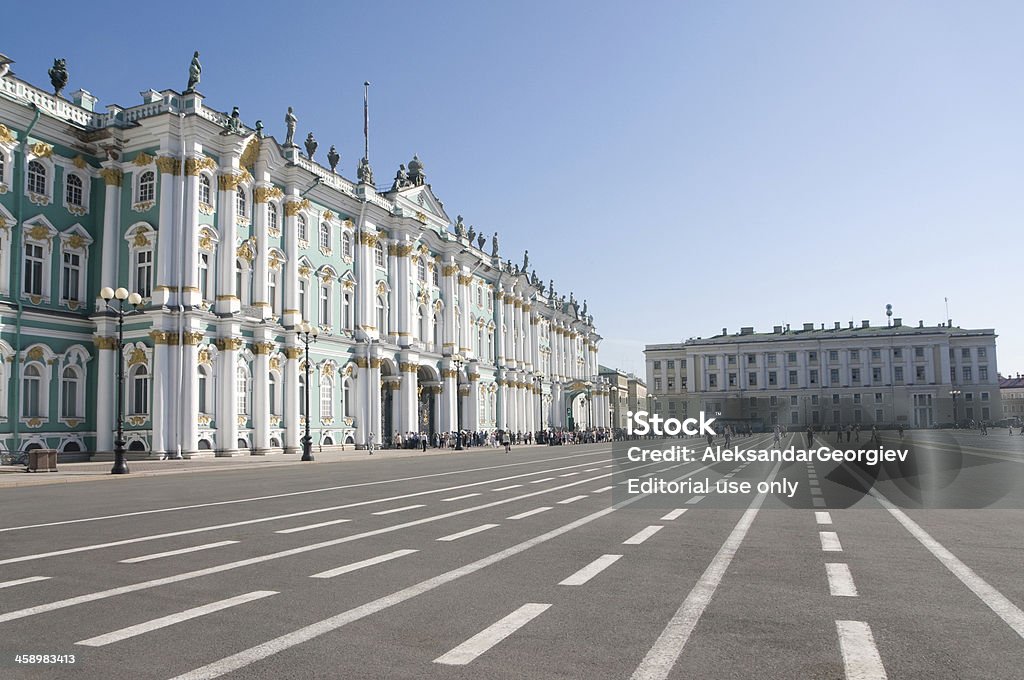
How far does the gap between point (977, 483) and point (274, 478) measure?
70.2 ft

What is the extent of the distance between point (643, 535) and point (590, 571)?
3337 millimetres

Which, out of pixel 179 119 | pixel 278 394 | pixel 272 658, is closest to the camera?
pixel 272 658

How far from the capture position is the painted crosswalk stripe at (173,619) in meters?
6.71

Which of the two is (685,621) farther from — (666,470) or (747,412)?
(747,412)

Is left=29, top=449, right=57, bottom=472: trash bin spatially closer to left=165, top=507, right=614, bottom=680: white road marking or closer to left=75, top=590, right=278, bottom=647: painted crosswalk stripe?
left=165, top=507, right=614, bottom=680: white road marking

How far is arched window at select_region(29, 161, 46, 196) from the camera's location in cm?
3956

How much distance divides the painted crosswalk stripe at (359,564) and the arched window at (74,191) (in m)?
37.8

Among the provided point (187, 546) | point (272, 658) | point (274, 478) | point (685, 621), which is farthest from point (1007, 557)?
point (274, 478)

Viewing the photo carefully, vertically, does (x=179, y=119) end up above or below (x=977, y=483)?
above

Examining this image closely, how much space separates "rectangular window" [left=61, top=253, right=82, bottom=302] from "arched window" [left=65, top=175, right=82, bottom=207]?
2.60 m

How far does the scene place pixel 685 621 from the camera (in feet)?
23.8

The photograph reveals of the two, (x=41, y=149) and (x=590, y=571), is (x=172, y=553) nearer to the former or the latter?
(x=590, y=571)

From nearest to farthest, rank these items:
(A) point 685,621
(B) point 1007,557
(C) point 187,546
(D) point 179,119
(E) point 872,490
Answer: (A) point 685,621 → (B) point 1007,557 → (C) point 187,546 → (E) point 872,490 → (D) point 179,119

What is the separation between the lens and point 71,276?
41688mm
